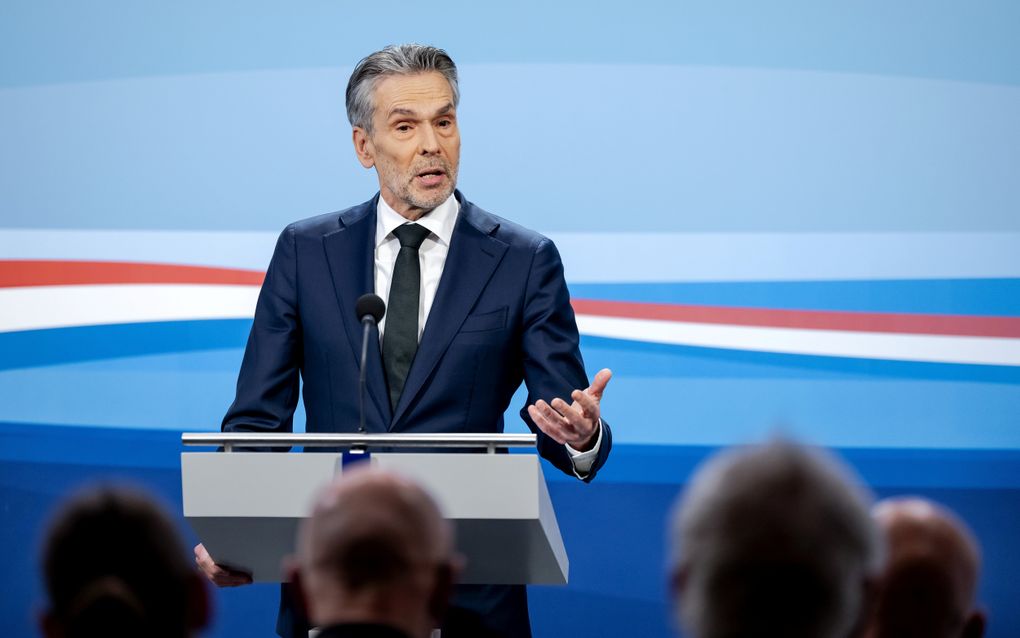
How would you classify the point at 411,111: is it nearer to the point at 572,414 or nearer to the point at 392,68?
the point at 392,68

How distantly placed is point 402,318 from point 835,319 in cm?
184

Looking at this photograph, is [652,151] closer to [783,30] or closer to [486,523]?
[783,30]

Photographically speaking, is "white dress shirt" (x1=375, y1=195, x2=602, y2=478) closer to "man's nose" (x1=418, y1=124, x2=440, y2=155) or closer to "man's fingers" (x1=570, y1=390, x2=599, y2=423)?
"man's nose" (x1=418, y1=124, x2=440, y2=155)

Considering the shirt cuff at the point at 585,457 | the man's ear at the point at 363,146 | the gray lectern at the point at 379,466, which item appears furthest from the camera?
the man's ear at the point at 363,146

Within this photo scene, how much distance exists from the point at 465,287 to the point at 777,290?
1.62 meters

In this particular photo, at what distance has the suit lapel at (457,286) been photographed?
3090 mm

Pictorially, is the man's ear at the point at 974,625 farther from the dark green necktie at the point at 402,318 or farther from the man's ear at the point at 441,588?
the dark green necktie at the point at 402,318

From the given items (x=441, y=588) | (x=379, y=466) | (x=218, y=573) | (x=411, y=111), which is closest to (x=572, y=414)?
(x=379, y=466)

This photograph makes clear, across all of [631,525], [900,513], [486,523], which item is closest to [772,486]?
[900,513]

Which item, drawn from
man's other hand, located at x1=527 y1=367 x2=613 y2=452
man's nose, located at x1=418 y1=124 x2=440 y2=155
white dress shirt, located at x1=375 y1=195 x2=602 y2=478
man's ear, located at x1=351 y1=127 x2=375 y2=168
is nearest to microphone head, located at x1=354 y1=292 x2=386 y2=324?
man's other hand, located at x1=527 y1=367 x2=613 y2=452

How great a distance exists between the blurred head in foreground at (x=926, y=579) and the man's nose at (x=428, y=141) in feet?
6.66

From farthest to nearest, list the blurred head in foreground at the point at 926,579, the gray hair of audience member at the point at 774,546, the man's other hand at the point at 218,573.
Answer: the man's other hand at the point at 218,573, the blurred head in foreground at the point at 926,579, the gray hair of audience member at the point at 774,546

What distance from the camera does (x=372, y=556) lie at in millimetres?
1391

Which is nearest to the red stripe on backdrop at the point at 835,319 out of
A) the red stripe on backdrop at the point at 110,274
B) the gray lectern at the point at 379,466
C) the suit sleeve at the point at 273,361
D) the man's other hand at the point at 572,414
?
the red stripe on backdrop at the point at 110,274
